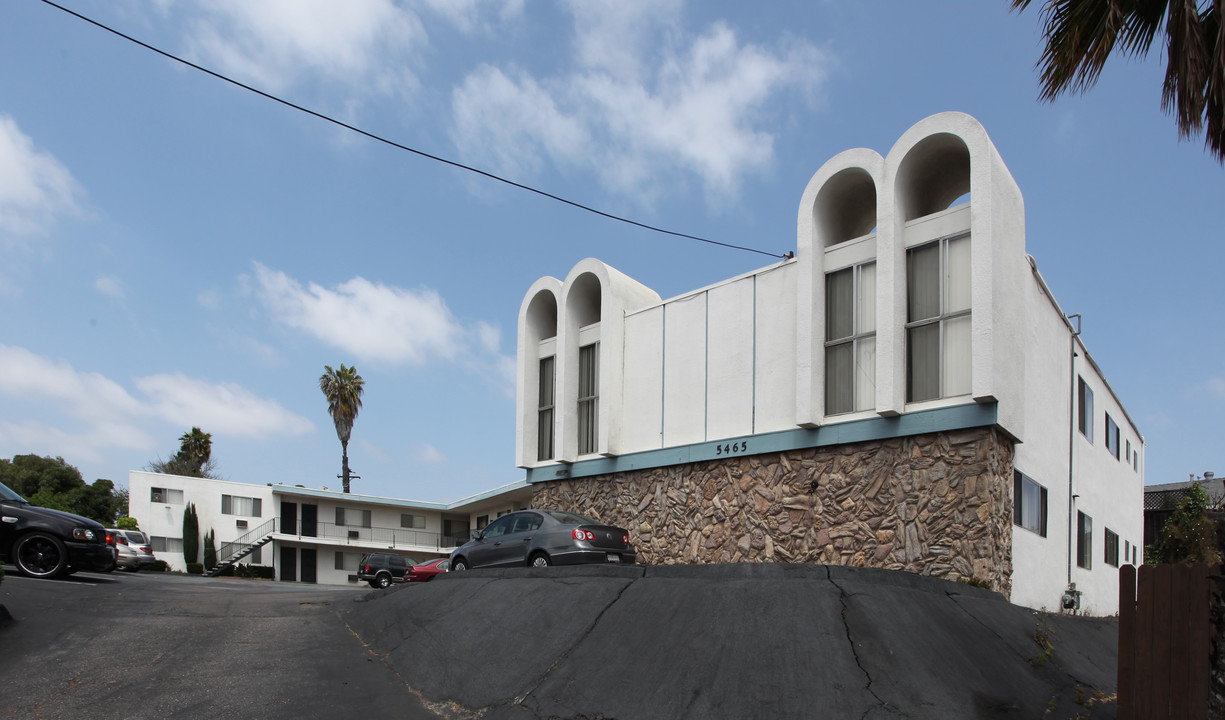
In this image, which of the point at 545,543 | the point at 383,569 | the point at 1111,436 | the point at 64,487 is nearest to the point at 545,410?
the point at 545,543

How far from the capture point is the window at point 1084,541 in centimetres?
1969

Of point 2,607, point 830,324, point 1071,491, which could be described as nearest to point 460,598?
point 2,607

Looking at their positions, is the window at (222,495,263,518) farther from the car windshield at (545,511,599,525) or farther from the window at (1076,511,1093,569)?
the window at (1076,511,1093,569)

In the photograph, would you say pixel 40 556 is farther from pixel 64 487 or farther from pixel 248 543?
pixel 64 487

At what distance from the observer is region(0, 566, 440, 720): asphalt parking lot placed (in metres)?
9.34

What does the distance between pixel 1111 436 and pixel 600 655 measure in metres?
19.7

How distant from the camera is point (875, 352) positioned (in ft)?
54.4

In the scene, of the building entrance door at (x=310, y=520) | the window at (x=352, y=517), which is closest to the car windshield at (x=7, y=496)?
the building entrance door at (x=310, y=520)

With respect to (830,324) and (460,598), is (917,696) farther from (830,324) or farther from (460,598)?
(830,324)

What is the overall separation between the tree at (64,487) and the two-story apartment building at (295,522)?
11451 mm

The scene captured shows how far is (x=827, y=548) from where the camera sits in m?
16.5

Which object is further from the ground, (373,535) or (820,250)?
(820,250)

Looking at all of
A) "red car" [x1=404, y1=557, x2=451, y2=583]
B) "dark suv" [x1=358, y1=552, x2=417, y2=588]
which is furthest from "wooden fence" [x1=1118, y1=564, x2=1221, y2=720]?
"dark suv" [x1=358, y1=552, x2=417, y2=588]

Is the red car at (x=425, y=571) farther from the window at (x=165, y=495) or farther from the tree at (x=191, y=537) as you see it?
the window at (x=165, y=495)
